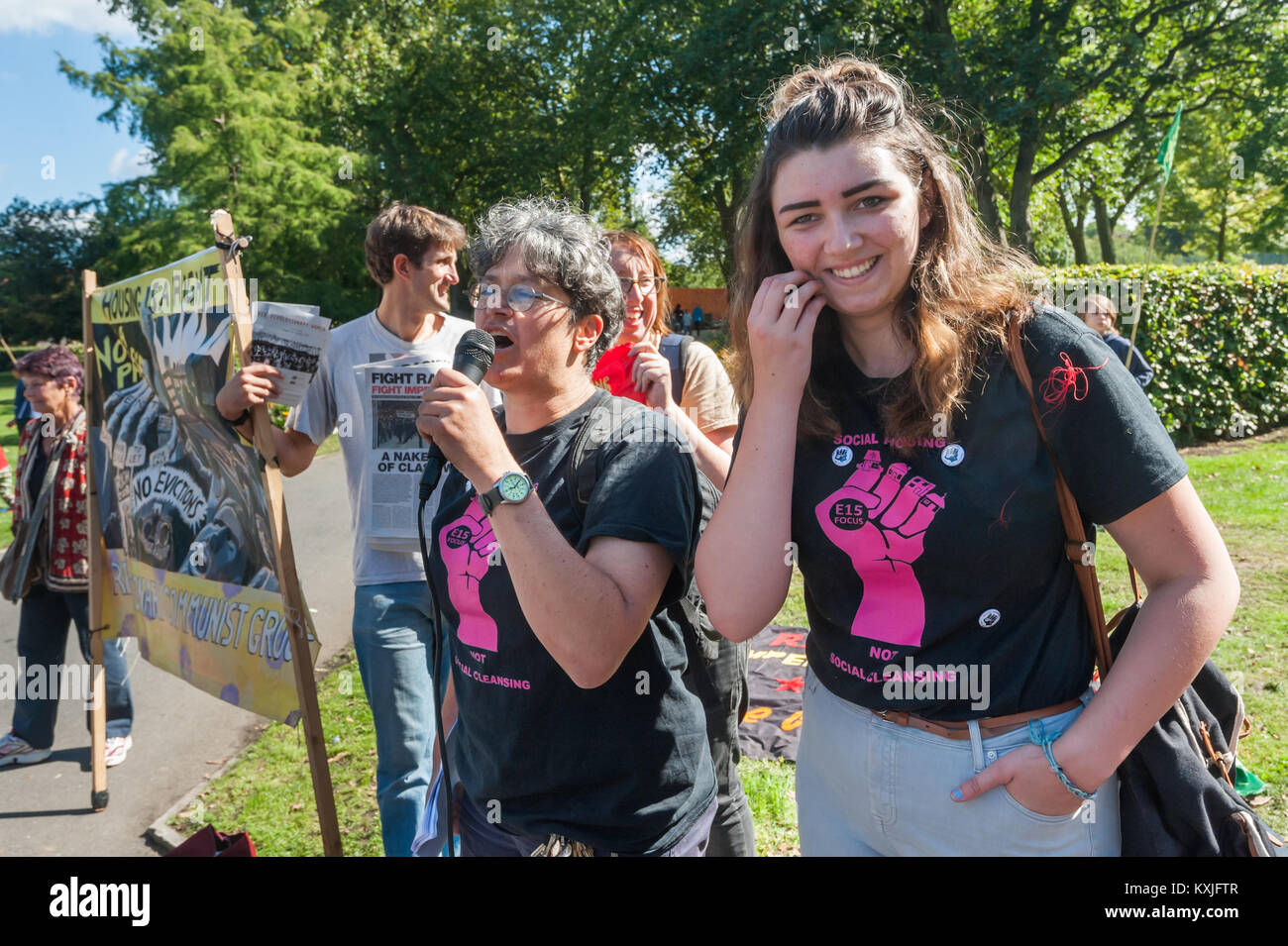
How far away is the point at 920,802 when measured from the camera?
1.65 meters

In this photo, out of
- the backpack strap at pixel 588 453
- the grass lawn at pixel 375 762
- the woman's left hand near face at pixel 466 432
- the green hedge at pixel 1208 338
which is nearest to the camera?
the woman's left hand near face at pixel 466 432

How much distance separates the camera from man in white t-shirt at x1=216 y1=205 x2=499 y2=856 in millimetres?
3199

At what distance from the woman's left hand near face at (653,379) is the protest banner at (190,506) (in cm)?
130

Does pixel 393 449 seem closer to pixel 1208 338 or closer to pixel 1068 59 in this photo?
pixel 1208 338

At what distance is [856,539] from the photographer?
1.66m

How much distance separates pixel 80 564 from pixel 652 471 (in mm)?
4488

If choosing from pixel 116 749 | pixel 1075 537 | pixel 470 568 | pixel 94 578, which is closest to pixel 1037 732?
pixel 1075 537

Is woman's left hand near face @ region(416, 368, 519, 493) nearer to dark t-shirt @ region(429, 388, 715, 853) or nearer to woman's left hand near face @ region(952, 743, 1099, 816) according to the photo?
dark t-shirt @ region(429, 388, 715, 853)

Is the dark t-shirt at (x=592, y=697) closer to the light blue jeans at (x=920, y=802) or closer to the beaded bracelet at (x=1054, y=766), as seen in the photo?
the light blue jeans at (x=920, y=802)

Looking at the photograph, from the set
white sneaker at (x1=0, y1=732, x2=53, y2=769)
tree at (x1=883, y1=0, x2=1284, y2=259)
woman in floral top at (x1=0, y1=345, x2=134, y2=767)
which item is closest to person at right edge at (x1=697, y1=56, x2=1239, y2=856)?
woman in floral top at (x1=0, y1=345, x2=134, y2=767)

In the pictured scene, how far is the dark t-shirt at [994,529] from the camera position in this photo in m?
1.52

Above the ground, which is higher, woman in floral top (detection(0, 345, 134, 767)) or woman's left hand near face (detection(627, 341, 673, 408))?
woman's left hand near face (detection(627, 341, 673, 408))

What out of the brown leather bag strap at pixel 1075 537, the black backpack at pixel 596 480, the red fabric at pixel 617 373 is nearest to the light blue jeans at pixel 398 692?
the red fabric at pixel 617 373

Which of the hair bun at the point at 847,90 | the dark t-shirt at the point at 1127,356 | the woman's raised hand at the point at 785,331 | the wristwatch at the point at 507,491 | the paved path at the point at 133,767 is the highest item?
the dark t-shirt at the point at 1127,356
